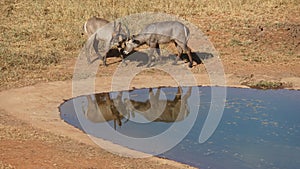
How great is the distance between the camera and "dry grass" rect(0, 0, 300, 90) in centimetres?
1614

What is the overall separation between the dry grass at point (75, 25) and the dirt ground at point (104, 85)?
0.07 meters

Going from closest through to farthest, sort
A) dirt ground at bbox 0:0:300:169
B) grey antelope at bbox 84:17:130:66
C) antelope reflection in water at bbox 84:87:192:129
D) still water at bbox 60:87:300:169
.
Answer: dirt ground at bbox 0:0:300:169, still water at bbox 60:87:300:169, antelope reflection in water at bbox 84:87:192:129, grey antelope at bbox 84:17:130:66

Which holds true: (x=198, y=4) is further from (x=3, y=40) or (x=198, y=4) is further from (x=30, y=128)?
(x=30, y=128)

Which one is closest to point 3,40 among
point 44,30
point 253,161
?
point 44,30

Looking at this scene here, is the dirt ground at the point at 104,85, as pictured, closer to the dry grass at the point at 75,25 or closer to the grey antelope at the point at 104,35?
the dry grass at the point at 75,25

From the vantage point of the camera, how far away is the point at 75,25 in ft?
67.7

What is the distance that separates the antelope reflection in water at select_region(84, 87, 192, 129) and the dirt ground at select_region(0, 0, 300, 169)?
2.38 feet

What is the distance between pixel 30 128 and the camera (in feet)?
35.9

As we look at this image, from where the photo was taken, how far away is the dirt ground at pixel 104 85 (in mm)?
9352

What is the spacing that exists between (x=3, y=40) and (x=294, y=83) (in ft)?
32.6

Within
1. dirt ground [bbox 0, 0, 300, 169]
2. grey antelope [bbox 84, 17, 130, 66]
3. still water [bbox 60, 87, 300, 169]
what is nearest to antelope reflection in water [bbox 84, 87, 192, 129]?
still water [bbox 60, 87, 300, 169]

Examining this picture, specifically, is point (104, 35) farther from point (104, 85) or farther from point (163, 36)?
point (104, 85)

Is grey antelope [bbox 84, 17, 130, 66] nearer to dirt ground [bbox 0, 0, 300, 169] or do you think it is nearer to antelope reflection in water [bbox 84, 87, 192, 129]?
dirt ground [bbox 0, 0, 300, 169]

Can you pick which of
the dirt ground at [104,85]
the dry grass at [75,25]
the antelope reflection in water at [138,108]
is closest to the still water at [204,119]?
the antelope reflection in water at [138,108]
